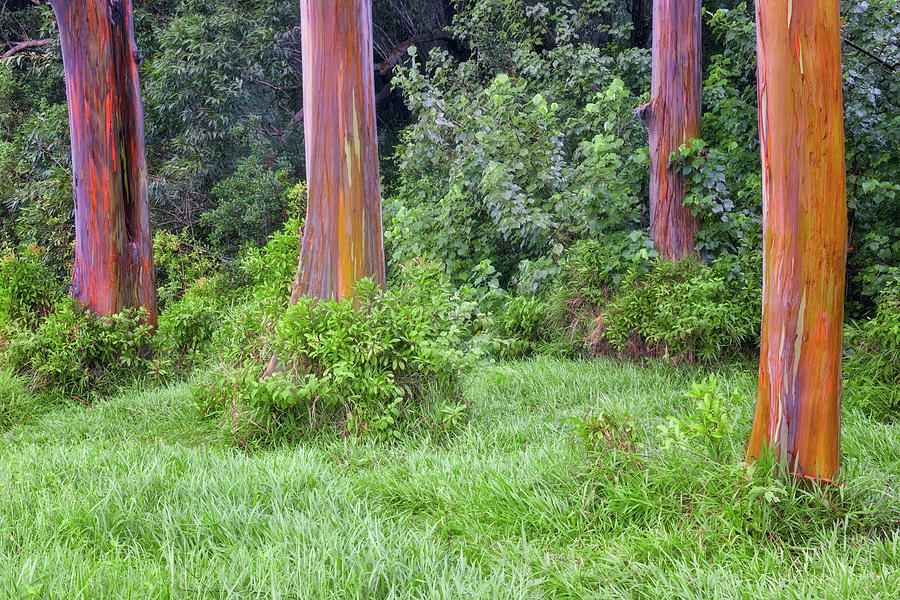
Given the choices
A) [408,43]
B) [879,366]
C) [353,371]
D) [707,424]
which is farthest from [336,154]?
[408,43]

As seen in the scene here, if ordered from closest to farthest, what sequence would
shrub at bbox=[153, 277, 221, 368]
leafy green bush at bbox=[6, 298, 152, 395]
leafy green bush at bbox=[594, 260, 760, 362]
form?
leafy green bush at bbox=[594, 260, 760, 362] → leafy green bush at bbox=[6, 298, 152, 395] → shrub at bbox=[153, 277, 221, 368]

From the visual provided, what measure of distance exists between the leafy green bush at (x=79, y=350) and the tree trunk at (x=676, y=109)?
5.59 m

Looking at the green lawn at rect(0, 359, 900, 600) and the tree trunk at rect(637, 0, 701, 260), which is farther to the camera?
the tree trunk at rect(637, 0, 701, 260)

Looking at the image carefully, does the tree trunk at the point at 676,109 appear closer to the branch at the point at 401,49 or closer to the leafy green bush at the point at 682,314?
the leafy green bush at the point at 682,314

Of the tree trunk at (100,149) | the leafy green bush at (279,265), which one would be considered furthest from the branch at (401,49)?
the leafy green bush at (279,265)

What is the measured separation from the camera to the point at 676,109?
6.48m

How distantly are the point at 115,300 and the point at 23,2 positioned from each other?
1017 cm

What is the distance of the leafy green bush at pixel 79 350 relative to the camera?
5.59m

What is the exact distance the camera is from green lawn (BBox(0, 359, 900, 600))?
2232 mm

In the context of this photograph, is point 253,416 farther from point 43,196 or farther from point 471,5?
point 471,5

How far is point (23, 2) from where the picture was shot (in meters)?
12.5

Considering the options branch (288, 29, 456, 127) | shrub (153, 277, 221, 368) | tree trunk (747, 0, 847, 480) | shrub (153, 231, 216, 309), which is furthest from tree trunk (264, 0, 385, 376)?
branch (288, 29, 456, 127)

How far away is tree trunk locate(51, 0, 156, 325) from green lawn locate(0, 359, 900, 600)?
291 cm

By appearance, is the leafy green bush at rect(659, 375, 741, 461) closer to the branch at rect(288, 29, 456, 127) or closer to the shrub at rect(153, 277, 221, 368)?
the shrub at rect(153, 277, 221, 368)
